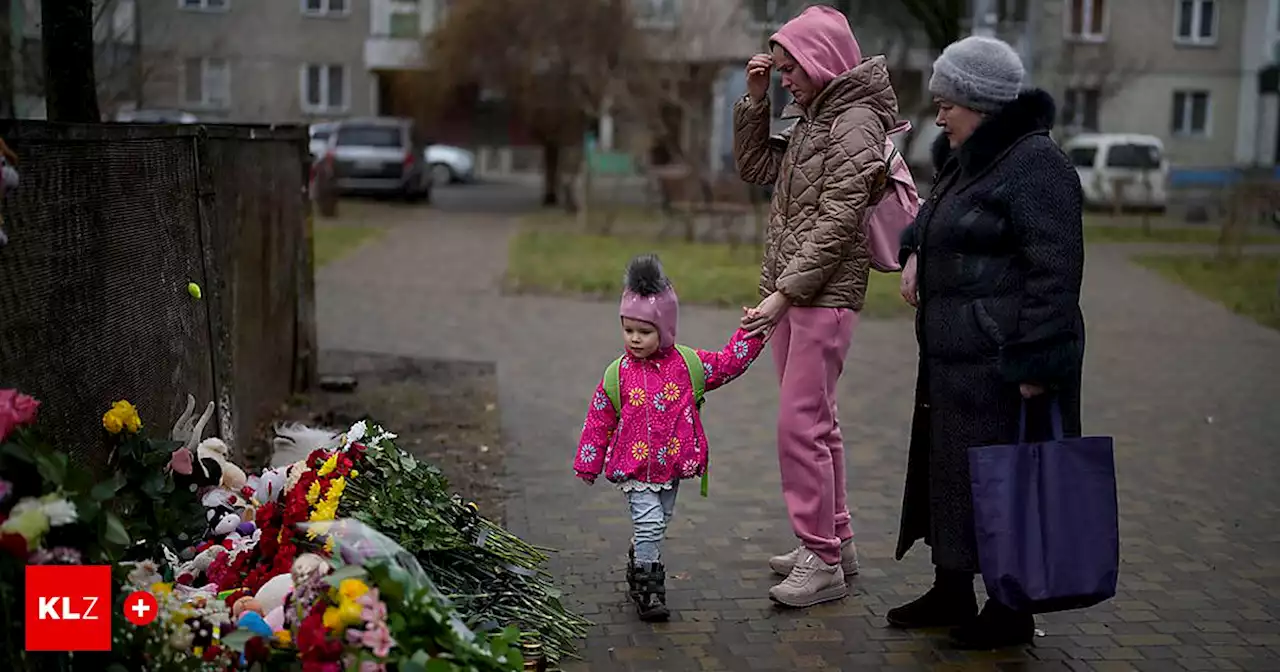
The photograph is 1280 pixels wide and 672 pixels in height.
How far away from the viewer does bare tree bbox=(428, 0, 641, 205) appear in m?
30.9

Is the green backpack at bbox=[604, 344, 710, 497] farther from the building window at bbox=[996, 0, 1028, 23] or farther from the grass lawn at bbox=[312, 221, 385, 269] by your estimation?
the building window at bbox=[996, 0, 1028, 23]

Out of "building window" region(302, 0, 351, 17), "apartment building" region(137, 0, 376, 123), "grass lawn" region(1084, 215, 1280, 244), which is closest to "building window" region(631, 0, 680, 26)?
"apartment building" region(137, 0, 376, 123)

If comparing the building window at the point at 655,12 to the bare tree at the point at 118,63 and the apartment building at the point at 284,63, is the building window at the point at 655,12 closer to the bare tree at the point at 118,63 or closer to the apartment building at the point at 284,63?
the apartment building at the point at 284,63

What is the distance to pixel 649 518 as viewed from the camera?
509 cm

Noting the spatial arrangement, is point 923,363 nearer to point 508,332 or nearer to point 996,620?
point 996,620

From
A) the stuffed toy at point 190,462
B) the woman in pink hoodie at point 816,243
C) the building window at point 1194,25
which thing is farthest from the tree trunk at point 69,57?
the building window at point 1194,25

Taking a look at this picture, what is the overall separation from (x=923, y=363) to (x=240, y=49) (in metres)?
40.6

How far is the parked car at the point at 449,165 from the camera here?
4606 cm

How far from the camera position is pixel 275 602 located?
4039 mm

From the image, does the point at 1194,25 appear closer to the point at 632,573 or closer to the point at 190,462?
the point at 632,573

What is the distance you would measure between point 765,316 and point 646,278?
43cm

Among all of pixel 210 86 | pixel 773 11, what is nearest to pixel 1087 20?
pixel 210 86
